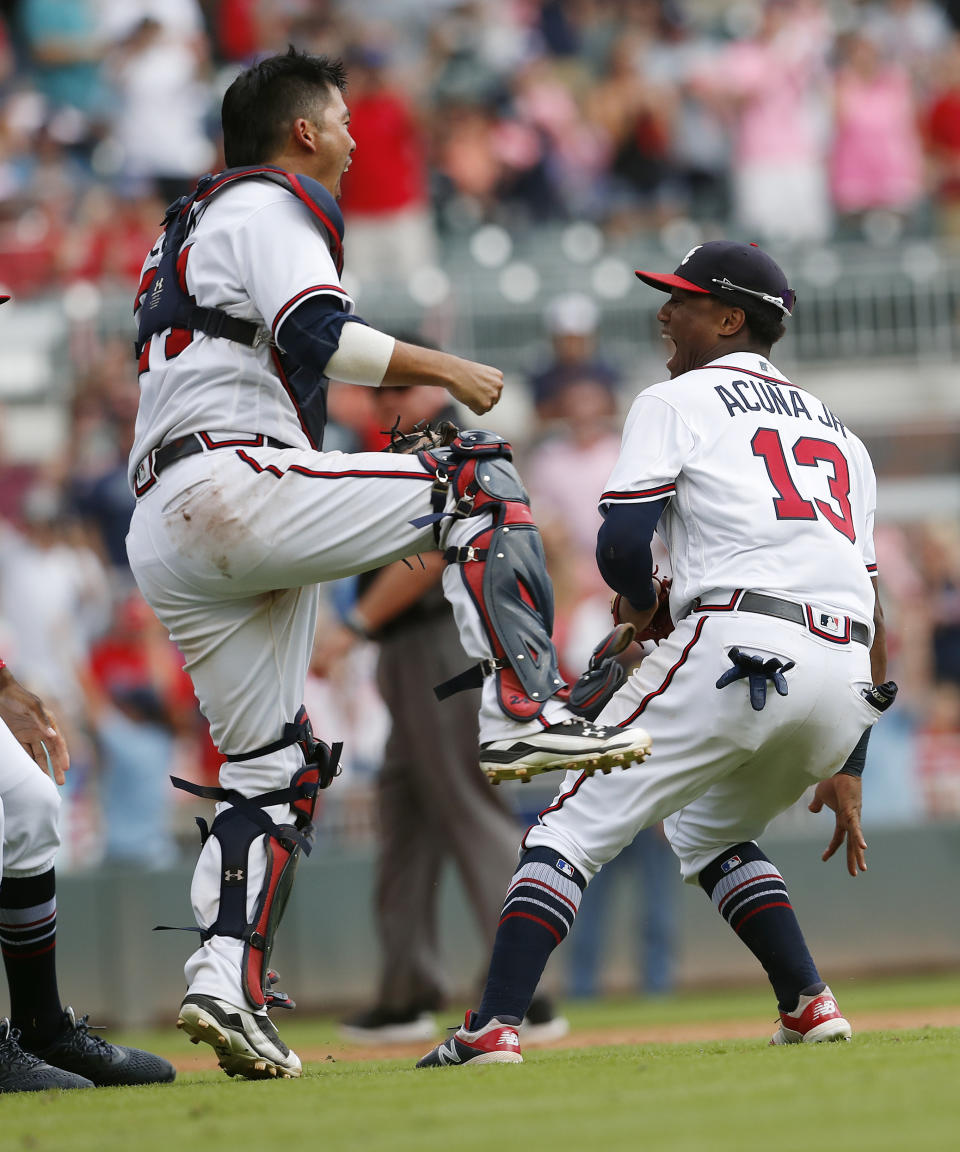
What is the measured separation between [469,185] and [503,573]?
11.1m

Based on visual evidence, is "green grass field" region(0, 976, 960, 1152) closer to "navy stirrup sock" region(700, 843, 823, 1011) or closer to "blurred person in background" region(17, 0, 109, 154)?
"navy stirrup sock" region(700, 843, 823, 1011)

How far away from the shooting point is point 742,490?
4516 mm

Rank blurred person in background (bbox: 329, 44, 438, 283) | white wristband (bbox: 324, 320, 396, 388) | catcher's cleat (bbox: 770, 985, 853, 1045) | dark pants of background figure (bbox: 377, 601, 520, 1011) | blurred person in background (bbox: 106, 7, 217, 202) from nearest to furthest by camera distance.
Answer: white wristband (bbox: 324, 320, 396, 388) < catcher's cleat (bbox: 770, 985, 853, 1045) < dark pants of background figure (bbox: 377, 601, 520, 1011) < blurred person in background (bbox: 329, 44, 438, 283) < blurred person in background (bbox: 106, 7, 217, 202)

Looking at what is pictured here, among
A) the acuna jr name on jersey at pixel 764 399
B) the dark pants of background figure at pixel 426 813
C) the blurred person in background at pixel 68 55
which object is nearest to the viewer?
the acuna jr name on jersey at pixel 764 399

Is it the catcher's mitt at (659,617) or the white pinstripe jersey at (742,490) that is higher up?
the white pinstripe jersey at (742,490)

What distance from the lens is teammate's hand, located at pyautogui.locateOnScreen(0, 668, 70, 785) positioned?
4723 millimetres

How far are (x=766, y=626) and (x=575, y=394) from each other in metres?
7.67

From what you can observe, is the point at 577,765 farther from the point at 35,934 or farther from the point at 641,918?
the point at 641,918

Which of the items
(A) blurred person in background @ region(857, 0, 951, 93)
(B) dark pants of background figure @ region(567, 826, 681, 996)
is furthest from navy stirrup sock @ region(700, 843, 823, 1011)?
(A) blurred person in background @ region(857, 0, 951, 93)

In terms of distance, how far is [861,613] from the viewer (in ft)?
15.2

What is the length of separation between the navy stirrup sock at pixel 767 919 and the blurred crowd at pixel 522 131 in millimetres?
9916

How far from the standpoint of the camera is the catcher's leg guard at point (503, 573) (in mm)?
4258

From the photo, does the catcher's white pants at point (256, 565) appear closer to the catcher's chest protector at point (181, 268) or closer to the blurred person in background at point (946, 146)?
the catcher's chest protector at point (181, 268)

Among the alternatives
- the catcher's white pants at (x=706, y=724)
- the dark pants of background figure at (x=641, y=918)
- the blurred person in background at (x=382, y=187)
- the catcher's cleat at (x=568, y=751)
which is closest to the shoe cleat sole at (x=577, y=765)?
the catcher's cleat at (x=568, y=751)
